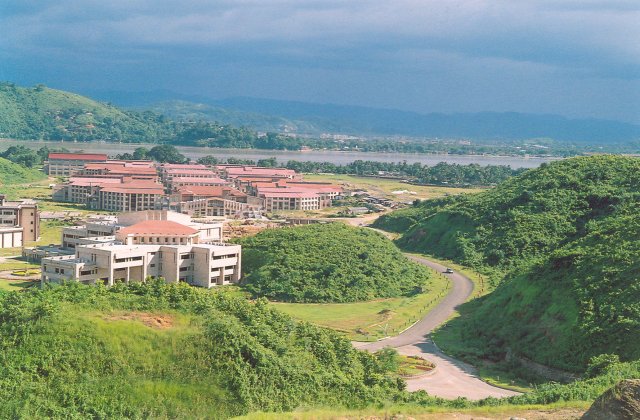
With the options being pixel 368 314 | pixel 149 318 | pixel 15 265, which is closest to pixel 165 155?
pixel 15 265

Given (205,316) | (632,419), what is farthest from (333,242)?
(632,419)

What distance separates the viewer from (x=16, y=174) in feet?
244

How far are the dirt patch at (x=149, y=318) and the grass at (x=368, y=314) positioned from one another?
971 centimetres

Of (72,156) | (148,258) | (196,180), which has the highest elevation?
(72,156)

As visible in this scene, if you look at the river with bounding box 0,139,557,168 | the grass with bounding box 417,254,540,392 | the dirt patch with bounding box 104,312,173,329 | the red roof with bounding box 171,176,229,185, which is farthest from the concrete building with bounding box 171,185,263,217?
the river with bounding box 0,139,557,168

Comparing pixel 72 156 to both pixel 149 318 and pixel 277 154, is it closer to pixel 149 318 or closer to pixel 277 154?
pixel 277 154

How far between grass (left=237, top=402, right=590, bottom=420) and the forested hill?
6486 millimetres

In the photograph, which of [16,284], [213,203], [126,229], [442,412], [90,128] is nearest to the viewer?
[442,412]

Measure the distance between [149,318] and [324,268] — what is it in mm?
16321

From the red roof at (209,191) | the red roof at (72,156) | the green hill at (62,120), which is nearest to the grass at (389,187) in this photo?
the red roof at (209,191)

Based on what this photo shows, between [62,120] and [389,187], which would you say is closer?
[389,187]

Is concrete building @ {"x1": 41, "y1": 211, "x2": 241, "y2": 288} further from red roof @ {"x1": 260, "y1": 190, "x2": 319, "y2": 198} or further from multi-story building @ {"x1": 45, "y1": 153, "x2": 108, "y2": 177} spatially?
multi-story building @ {"x1": 45, "y1": 153, "x2": 108, "y2": 177}

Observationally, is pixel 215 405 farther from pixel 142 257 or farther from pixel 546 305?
pixel 142 257

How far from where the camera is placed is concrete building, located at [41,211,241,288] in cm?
2969
